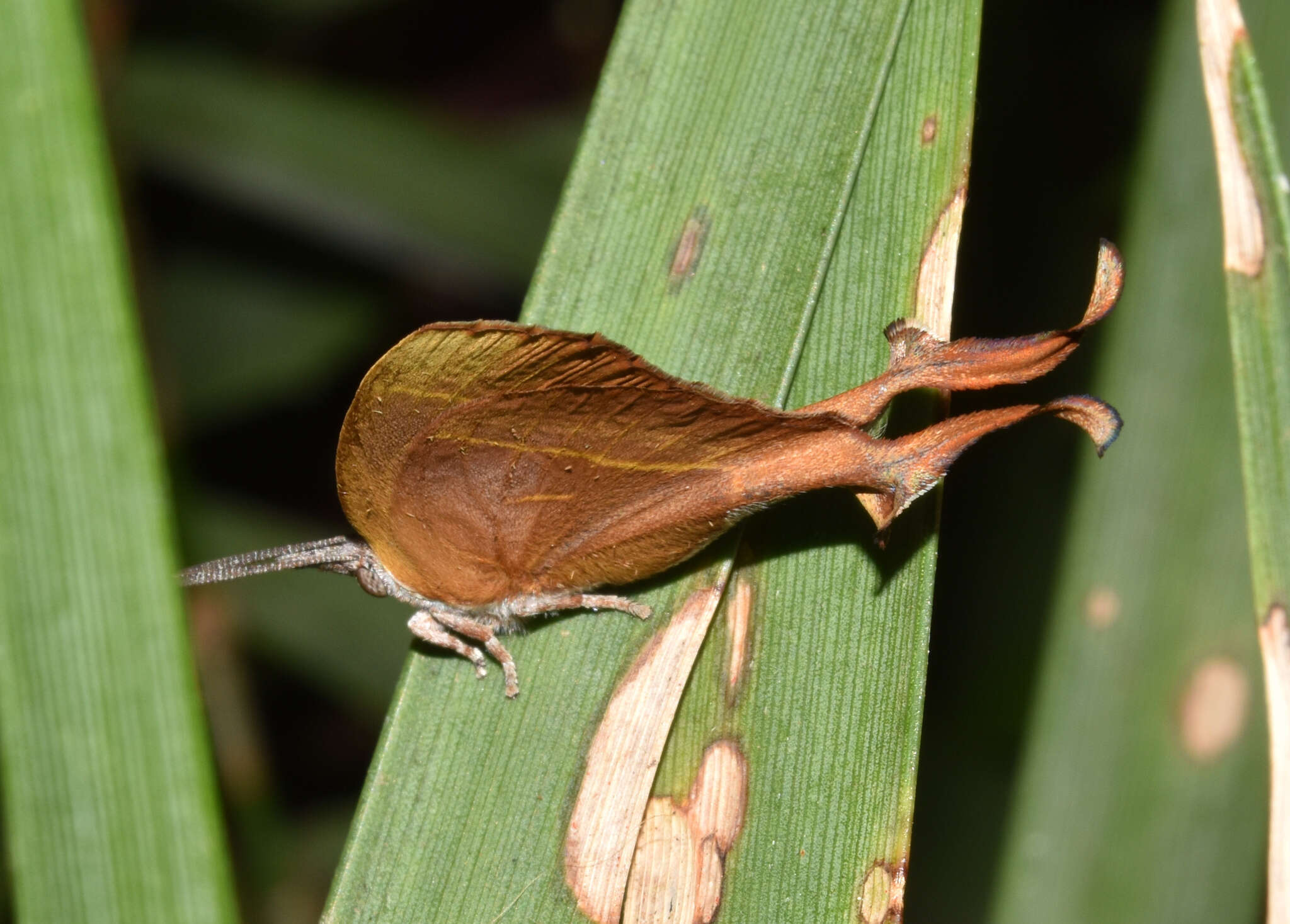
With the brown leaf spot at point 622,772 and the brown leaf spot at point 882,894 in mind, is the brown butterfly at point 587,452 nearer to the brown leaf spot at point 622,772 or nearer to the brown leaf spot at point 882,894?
the brown leaf spot at point 622,772

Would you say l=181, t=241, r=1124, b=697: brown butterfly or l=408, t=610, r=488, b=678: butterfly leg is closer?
l=181, t=241, r=1124, b=697: brown butterfly

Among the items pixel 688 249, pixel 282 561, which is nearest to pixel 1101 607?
pixel 688 249

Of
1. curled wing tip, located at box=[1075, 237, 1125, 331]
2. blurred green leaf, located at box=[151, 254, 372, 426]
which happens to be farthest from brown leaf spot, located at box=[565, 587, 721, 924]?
blurred green leaf, located at box=[151, 254, 372, 426]

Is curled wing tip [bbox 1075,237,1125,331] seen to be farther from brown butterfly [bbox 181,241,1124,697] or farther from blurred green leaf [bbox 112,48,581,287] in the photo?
blurred green leaf [bbox 112,48,581,287]

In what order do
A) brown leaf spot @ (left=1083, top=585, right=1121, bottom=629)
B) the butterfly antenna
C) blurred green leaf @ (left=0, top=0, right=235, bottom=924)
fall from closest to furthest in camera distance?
blurred green leaf @ (left=0, top=0, right=235, bottom=924), the butterfly antenna, brown leaf spot @ (left=1083, top=585, right=1121, bottom=629)

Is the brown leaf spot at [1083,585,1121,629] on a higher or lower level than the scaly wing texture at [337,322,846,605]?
lower

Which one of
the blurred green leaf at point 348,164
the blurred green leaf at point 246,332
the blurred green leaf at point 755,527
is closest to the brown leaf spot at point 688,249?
the blurred green leaf at point 755,527

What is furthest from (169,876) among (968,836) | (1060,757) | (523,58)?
(523,58)
